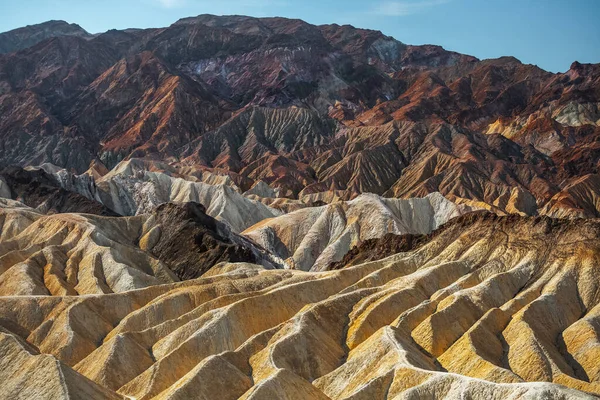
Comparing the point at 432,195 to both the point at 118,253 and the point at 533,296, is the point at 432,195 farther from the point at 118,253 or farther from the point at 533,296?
the point at 533,296

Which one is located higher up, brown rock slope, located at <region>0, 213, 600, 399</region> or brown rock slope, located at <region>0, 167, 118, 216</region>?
brown rock slope, located at <region>0, 167, 118, 216</region>

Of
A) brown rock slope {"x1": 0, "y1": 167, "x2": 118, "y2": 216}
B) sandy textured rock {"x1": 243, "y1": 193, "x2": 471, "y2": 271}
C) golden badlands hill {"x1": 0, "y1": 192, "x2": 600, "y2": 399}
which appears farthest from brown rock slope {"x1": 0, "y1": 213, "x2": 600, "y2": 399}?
brown rock slope {"x1": 0, "y1": 167, "x2": 118, "y2": 216}

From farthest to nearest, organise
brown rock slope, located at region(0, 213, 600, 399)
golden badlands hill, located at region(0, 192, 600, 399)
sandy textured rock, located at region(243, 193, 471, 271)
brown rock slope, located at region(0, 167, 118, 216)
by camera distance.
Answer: brown rock slope, located at region(0, 167, 118, 216) < sandy textured rock, located at region(243, 193, 471, 271) < brown rock slope, located at region(0, 213, 600, 399) < golden badlands hill, located at region(0, 192, 600, 399)

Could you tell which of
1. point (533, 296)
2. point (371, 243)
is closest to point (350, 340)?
point (533, 296)

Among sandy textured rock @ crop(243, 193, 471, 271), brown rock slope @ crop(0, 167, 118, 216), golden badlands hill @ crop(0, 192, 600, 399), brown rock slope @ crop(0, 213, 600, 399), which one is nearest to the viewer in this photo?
golden badlands hill @ crop(0, 192, 600, 399)

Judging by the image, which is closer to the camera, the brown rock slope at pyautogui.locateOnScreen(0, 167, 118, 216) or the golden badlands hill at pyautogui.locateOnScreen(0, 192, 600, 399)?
the golden badlands hill at pyautogui.locateOnScreen(0, 192, 600, 399)

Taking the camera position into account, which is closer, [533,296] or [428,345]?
[428,345]

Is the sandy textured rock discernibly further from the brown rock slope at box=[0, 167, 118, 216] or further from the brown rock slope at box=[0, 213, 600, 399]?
the brown rock slope at box=[0, 213, 600, 399]

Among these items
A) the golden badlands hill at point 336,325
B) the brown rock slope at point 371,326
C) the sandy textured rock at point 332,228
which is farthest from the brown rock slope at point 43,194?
the brown rock slope at point 371,326

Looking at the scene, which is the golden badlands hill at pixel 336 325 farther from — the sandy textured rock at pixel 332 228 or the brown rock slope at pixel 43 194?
the brown rock slope at pixel 43 194
